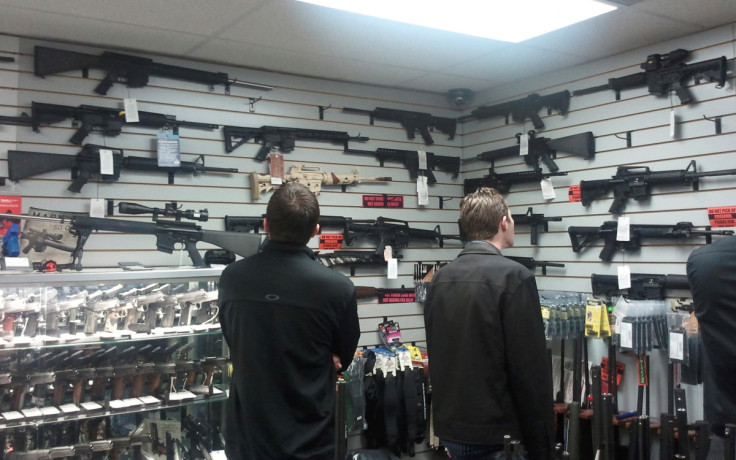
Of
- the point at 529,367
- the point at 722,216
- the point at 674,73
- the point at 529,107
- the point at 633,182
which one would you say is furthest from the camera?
the point at 529,107

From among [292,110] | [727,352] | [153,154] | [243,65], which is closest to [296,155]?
[292,110]

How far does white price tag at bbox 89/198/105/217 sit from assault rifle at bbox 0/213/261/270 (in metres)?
0.76

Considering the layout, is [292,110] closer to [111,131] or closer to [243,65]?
[243,65]

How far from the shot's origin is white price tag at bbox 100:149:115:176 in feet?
14.8

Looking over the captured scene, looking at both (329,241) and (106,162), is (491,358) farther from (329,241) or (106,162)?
(106,162)

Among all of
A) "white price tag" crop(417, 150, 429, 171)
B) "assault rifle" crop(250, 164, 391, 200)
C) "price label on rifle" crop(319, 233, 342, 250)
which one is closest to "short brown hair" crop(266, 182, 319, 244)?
"assault rifle" crop(250, 164, 391, 200)

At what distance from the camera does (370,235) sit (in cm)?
582

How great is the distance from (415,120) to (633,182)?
2.26m

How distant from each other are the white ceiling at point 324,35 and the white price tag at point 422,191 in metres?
1.07

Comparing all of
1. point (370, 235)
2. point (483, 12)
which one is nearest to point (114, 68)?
point (370, 235)

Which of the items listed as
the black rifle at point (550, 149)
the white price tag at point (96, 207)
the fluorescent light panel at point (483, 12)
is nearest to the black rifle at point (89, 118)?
the white price tag at point (96, 207)

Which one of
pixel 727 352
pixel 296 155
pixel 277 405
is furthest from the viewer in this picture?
pixel 296 155

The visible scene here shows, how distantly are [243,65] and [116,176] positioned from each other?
1.46 meters

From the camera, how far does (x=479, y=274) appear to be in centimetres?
269
